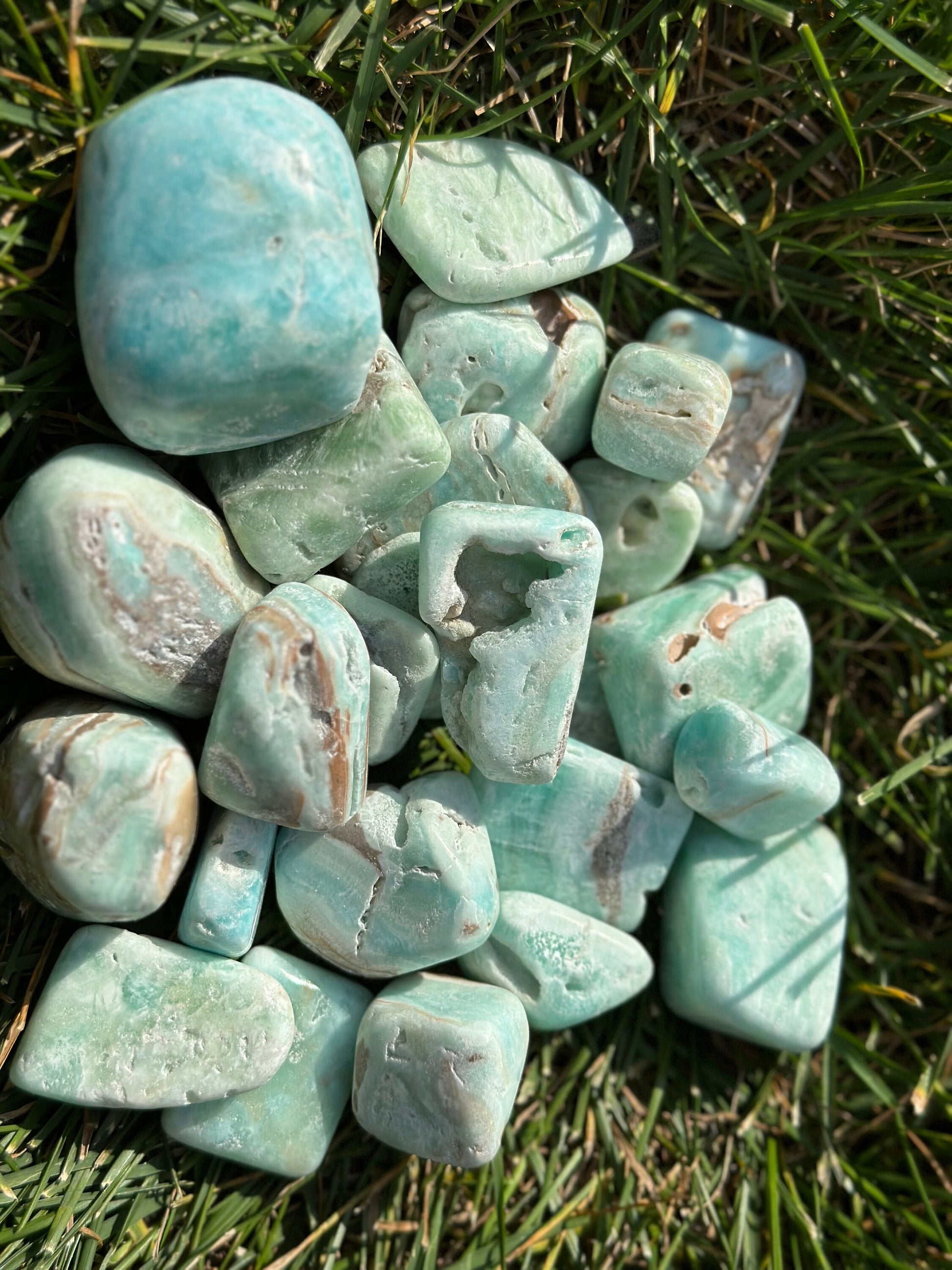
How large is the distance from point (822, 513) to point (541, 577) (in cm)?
51

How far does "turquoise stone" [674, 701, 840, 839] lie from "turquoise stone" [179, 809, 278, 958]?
0.43 m

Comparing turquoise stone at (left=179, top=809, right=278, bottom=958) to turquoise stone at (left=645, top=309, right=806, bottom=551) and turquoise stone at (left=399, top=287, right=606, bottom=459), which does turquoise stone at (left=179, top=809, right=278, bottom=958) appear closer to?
turquoise stone at (left=399, top=287, right=606, bottom=459)

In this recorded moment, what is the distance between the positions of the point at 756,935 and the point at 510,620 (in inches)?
18.0

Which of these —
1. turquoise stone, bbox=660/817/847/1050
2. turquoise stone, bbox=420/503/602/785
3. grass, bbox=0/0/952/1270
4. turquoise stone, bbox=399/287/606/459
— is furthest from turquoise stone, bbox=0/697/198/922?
turquoise stone, bbox=660/817/847/1050

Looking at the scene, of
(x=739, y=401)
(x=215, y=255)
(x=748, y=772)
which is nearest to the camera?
(x=215, y=255)

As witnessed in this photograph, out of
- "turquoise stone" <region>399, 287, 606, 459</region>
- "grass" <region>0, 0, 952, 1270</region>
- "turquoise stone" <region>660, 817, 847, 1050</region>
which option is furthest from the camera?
"turquoise stone" <region>660, 817, 847, 1050</region>

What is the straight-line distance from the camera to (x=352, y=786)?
2.82ft

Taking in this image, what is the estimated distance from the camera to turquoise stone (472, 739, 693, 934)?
101cm

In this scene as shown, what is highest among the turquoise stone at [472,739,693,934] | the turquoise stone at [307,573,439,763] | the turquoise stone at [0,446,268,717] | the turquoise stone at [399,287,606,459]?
the turquoise stone at [399,287,606,459]

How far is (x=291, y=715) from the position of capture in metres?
0.81

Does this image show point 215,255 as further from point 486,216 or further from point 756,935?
point 756,935

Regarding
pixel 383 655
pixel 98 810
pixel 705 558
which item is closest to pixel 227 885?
pixel 98 810

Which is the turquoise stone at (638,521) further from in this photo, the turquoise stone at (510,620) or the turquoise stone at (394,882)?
the turquoise stone at (394,882)

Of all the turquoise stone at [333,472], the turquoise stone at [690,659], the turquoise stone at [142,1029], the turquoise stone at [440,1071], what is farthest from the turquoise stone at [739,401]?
the turquoise stone at [142,1029]
